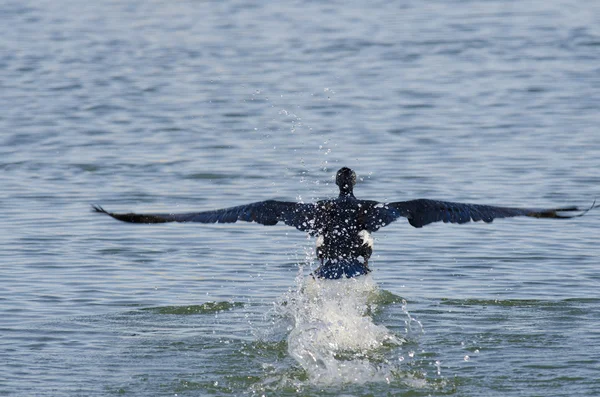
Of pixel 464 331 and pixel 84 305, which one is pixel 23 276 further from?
pixel 464 331

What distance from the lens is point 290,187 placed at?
15117 millimetres

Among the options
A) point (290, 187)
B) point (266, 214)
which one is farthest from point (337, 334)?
point (290, 187)

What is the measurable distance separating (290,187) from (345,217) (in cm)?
501

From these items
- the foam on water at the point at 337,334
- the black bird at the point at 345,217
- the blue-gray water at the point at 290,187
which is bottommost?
the blue-gray water at the point at 290,187

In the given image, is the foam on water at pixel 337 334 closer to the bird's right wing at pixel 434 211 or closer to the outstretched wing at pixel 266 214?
the outstretched wing at pixel 266 214

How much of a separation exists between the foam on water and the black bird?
20 centimetres

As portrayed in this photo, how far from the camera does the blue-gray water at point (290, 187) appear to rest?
9.08 meters

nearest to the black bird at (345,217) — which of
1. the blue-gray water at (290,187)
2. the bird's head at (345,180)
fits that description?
the bird's head at (345,180)

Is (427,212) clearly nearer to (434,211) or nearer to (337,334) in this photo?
(434,211)

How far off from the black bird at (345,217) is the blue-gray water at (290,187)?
0.34 meters

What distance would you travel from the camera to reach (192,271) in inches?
470

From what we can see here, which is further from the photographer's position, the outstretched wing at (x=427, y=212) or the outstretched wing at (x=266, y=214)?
the outstretched wing at (x=427, y=212)

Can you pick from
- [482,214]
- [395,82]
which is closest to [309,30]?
[395,82]

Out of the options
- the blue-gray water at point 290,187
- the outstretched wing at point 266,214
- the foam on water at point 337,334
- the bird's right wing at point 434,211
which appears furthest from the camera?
the bird's right wing at point 434,211
